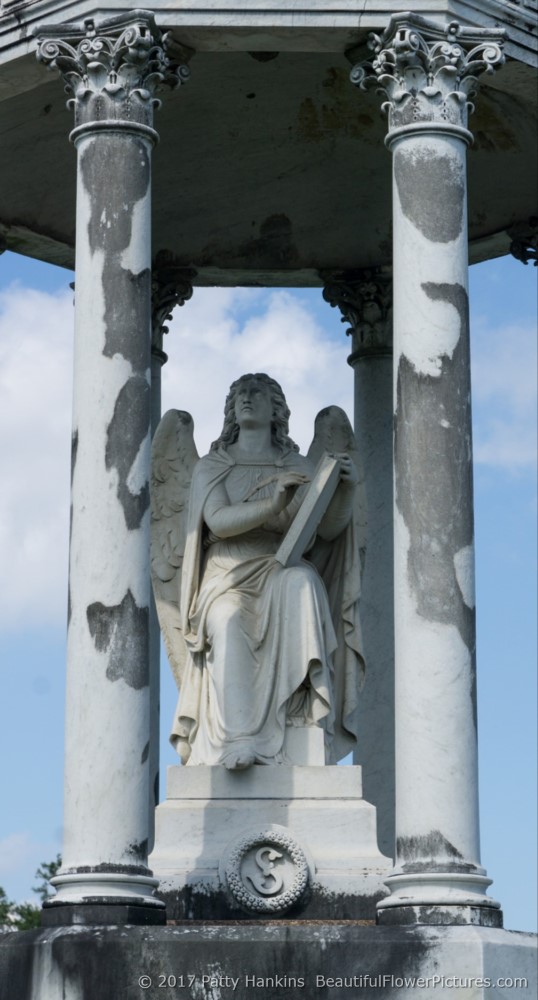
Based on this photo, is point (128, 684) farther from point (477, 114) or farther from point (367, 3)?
point (477, 114)

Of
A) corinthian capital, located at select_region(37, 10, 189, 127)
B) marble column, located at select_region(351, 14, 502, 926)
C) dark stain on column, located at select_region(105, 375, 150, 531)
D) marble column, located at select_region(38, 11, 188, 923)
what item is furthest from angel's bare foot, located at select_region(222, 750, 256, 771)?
corinthian capital, located at select_region(37, 10, 189, 127)

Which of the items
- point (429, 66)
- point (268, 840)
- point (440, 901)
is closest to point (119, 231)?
Result: point (429, 66)

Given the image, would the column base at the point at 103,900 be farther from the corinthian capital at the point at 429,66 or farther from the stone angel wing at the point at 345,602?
the corinthian capital at the point at 429,66

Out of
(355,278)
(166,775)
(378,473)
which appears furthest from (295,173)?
(166,775)

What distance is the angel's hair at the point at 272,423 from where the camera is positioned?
2897cm

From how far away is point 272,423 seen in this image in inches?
1141

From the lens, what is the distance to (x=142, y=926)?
23344mm

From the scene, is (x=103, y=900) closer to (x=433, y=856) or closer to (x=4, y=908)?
(x=433, y=856)

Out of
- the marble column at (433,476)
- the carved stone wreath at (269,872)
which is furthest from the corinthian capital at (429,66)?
the carved stone wreath at (269,872)

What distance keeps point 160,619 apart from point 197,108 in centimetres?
650

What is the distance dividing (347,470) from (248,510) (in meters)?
1.23

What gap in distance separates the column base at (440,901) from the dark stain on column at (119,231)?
595 cm

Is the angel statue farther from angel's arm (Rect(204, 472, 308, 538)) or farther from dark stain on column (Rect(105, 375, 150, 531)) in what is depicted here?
dark stain on column (Rect(105, 375, 150, 531))

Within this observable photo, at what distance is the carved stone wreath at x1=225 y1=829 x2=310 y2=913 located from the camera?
25.6 metres
